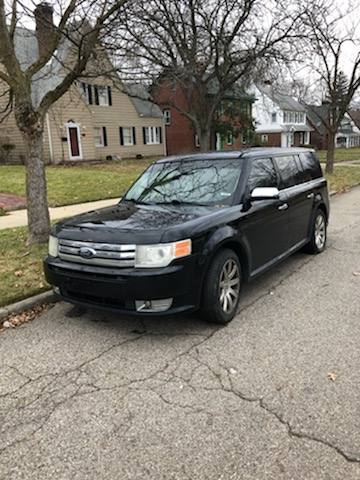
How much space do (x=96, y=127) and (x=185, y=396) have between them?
92.1 ft

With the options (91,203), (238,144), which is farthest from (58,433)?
(238,144)

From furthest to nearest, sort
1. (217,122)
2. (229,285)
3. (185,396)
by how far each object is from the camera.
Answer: (217,122)
(229,285)
(185,396)

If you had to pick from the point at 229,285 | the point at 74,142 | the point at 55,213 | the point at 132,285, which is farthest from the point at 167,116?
the point at 132,285

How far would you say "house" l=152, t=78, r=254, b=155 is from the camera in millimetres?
26527

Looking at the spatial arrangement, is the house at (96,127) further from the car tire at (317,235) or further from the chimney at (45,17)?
the car tire at (317,235)

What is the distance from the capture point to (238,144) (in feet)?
131

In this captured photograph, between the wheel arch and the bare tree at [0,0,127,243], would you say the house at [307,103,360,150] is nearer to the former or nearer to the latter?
→ the bare tree at [0,0,127,243]

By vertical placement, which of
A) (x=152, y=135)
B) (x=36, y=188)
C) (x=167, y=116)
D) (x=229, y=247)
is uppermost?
(x=167, y=116)

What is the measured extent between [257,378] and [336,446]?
0.85 metres

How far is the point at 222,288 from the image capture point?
4254 millimetres

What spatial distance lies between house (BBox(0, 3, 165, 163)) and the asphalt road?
20550 mm

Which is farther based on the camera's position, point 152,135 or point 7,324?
point 152,135

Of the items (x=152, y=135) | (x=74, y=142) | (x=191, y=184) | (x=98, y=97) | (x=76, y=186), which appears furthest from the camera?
(x=152, y=135)

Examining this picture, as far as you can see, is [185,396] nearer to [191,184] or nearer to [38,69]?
[191,184]
